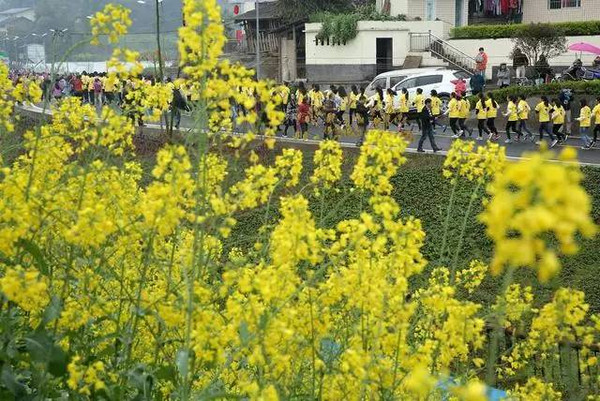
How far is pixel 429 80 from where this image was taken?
84.7 feet

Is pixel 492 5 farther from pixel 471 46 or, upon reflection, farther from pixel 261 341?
pixel 261 341

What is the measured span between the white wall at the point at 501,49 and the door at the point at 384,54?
2051mm

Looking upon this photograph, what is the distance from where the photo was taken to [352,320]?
3.87m

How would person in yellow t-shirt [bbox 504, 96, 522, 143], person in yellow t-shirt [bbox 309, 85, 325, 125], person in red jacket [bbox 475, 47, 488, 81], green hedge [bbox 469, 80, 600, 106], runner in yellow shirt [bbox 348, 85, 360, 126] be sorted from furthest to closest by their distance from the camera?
person in red jacket [bbox 475, 47, 488, 81] → person in yellow t-shirt [bbox 309, 85, 325, 125] → green hedge [bbox 469, 80, 600, 106] → runner in yellow shirt [bbox 348, 85, 360, 126] → person in yellow t-shirt [bbox 504, 96, 522, 143]

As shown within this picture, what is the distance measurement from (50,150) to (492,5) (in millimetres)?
30970

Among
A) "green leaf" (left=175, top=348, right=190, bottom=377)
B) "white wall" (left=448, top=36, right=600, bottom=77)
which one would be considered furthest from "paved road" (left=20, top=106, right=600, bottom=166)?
"green leaf" (left=175, top=348, right=190, bottom=377)

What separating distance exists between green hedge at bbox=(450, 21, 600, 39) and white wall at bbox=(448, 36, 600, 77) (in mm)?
155

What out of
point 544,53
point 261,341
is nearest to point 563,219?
point 261,341

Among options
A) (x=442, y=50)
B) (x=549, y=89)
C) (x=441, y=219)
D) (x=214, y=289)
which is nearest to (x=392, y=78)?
(x=442, y=50)

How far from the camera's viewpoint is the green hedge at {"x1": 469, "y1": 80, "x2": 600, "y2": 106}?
2109 centimetres

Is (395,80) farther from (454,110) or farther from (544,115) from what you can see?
(544,115)

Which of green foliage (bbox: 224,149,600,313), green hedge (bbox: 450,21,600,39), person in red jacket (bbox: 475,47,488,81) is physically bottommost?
green foliage (bbox: 224,149,600,313)

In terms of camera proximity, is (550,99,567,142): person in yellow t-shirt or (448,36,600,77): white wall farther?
(448,36,600,77): white wall

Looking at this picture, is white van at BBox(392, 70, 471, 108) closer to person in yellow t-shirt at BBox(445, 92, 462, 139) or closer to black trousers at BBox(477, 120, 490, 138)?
black trousers at BBox(477, 120, 490, 138)
